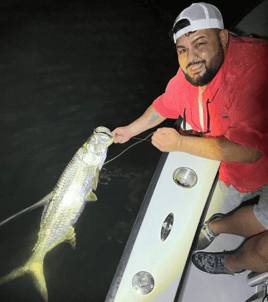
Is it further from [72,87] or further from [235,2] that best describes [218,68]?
[235,2]

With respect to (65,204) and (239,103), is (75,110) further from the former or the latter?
(239,103)

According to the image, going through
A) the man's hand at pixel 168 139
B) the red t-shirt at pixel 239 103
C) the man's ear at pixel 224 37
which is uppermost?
the man's ear at pixel 224 37

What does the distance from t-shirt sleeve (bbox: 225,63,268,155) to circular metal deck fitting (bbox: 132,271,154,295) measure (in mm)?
1213

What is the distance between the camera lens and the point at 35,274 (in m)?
2.16

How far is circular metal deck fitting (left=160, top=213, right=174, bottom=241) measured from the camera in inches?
74.4

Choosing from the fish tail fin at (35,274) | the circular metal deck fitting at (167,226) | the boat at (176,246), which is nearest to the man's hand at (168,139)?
the boat at (176,246)

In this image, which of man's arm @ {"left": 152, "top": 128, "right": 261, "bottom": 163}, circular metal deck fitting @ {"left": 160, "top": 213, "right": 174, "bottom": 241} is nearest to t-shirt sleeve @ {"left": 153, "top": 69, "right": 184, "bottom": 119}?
man's arm @ {"left": 152, "top": 128, "right": 261, "bottom": 163}

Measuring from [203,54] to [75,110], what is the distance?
2.40m

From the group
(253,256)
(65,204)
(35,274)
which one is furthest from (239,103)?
(35,274)

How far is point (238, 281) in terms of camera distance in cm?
208

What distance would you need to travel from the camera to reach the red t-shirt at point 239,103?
1308mm

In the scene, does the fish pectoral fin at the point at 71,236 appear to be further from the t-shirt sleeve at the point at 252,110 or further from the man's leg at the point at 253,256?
the t-shirt sleeve at the point at 252,110

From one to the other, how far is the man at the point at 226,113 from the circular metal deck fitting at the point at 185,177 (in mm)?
305

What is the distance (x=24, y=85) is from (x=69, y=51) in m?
1.11
